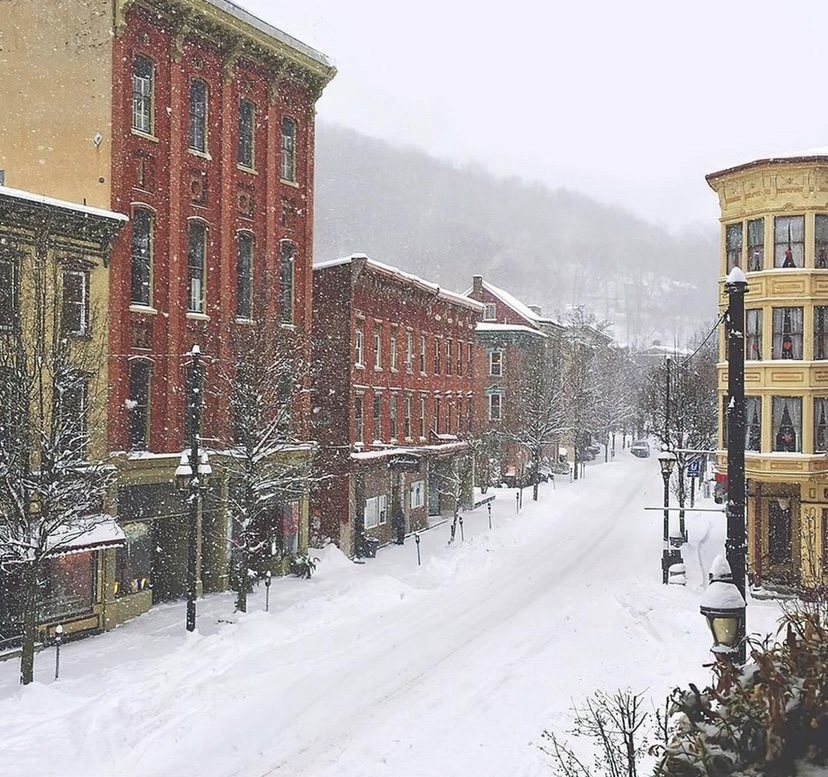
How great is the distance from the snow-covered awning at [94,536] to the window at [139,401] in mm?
2924

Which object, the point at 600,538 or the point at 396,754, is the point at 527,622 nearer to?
the point at 396,754

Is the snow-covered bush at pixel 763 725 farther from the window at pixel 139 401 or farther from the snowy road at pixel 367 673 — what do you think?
the window at pixel 139 401

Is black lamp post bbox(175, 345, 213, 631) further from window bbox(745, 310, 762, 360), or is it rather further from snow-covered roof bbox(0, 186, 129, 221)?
window bbox(745, 310, 762, 360)

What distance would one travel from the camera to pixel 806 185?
87.7 feet

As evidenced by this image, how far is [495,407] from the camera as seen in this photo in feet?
199

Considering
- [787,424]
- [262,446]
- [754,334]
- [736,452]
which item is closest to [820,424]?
[787,424]

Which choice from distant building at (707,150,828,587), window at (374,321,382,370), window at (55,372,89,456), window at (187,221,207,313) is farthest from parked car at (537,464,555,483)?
window at (55,372,89,456)

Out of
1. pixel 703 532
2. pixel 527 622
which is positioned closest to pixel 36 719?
pixel 527 622

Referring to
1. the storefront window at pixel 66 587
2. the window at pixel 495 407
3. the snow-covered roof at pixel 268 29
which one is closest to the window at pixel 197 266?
the snow-covered roof at pixel 268 29

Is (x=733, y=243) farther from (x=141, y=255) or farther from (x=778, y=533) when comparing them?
(x=141, y=255)

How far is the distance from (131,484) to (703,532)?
85.6 ft

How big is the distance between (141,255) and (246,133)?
6790 millimetres

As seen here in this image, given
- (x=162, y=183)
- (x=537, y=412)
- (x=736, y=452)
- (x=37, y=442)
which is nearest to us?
(x=736, y=452)

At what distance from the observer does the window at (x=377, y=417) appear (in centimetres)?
3700
